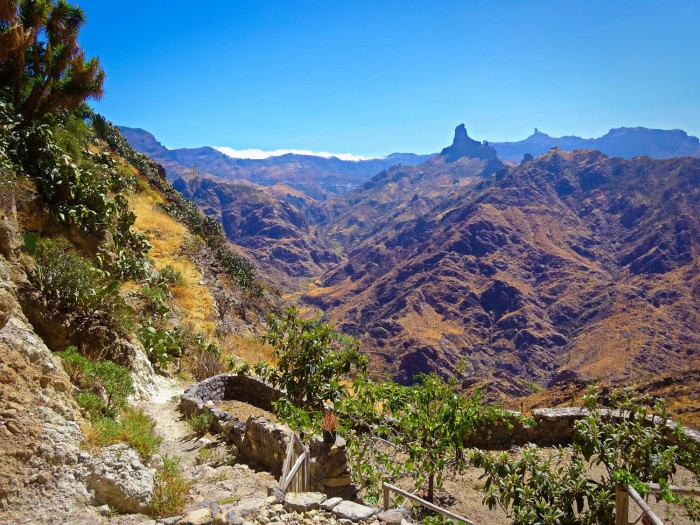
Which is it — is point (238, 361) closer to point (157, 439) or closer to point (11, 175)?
point (157, 439)

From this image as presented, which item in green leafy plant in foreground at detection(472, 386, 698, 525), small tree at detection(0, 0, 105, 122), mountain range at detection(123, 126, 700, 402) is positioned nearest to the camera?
green leafy plant in foreground at detection(472, 386, 698, 525)

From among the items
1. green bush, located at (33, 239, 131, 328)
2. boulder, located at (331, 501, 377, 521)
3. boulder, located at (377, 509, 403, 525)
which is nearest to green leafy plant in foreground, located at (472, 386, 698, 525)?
boulder, located at (377, 509, 403, 525)

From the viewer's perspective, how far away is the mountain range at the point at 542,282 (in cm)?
7625

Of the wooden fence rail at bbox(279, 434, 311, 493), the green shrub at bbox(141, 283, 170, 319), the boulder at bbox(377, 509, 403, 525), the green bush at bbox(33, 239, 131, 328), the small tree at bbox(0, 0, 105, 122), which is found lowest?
the wooden fence rail at bbox(279, 434, 311, 493)

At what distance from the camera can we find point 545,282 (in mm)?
109125

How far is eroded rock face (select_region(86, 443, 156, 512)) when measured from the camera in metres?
5.06

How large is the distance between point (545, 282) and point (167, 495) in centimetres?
11590

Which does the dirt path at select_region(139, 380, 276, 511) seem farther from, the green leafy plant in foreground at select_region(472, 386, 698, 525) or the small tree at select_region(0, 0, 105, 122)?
the small tree at select_region(0, 0, 105, 122)

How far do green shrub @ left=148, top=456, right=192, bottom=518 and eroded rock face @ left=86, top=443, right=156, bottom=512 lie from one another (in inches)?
4.0

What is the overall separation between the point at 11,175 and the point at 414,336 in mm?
81824

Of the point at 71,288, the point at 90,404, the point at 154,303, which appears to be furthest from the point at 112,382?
the point at 154,303

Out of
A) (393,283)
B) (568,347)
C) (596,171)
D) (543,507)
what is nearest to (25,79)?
(543,507)

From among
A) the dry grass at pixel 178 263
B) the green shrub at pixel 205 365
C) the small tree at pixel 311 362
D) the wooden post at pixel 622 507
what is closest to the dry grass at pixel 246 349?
the dry grass at pixel 178 263

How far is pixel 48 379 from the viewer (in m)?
6.03
